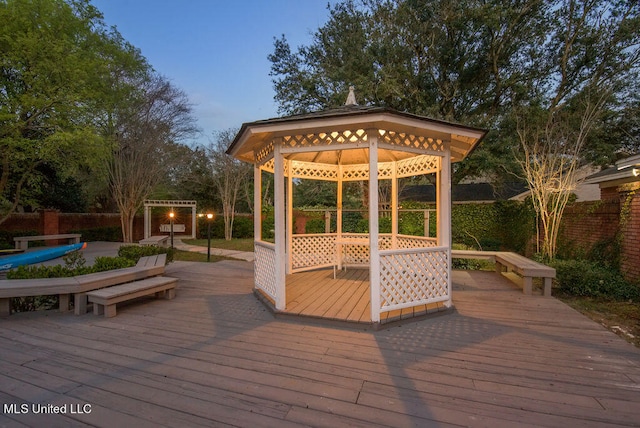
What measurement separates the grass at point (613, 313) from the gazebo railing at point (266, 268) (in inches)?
168

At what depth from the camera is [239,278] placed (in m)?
6.49

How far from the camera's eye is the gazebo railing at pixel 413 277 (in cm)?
367

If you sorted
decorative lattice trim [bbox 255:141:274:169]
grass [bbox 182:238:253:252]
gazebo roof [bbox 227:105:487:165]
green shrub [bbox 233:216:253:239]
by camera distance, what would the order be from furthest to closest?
green shrub [bbox 233:216:253:239] < grass [bbox 182:238:253:252] < decorative lattice trim [bbox 255:141:274:169] < gazebo roof [bbox 227:105:487:165]

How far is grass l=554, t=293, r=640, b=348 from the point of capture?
3.61 m

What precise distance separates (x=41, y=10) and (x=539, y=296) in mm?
14032

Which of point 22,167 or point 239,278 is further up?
point 22,167

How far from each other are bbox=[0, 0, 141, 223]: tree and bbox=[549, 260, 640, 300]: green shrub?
12.0 m

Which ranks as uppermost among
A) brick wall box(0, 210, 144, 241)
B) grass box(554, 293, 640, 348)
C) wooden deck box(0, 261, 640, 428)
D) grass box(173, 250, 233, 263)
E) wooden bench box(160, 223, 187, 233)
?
brick wall box(0, 210, 144, 241)

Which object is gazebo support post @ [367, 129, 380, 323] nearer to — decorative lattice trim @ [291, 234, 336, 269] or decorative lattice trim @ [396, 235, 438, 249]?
decorative lattice trim @ [396, 235, 438, 249]

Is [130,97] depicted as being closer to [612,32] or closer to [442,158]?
[442,158]

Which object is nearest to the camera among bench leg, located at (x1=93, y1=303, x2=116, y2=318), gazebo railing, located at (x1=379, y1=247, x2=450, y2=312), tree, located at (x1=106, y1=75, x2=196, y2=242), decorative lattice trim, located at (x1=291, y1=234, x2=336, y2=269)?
gazebo railing, located at (x1=379, y1=247, x2=450, y2=312)

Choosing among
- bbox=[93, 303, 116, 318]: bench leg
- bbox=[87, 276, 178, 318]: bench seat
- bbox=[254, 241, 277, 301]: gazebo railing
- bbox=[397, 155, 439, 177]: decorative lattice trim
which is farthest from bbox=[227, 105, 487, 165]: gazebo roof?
bbox=[93, 303, 116, 318]: bench leg

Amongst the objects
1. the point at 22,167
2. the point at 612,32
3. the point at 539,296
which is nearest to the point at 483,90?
the point at 612,32

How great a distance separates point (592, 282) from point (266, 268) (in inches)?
224
